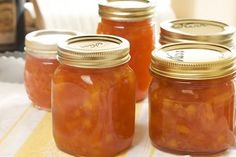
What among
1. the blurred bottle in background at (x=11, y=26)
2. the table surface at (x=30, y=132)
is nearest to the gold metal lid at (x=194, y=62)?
the table surface at (x=30, y=132)

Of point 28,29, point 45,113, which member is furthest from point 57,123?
point 28,29

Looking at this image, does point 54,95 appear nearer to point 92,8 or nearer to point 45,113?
point 45,113

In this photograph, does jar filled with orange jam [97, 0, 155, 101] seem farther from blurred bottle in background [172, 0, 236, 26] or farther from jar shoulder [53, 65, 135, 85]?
blurred bottle in background [172, 0, 236, 26]

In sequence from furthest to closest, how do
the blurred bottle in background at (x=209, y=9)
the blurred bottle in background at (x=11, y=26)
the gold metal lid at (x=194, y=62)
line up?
1. the blurred bottle in background at (x=209, y=9)
2. the blurred bottle in background at (x=11, y=26)
3. the gold metal lid at (x=194, y=62)

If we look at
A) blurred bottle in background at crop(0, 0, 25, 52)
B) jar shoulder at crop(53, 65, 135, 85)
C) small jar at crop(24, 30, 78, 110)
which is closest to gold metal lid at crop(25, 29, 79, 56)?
small jar at crop(24, 30, 78, 110)

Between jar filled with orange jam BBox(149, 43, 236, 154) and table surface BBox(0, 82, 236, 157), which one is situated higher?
jar filled with orange jam BBox(149, 43, 236, 154)

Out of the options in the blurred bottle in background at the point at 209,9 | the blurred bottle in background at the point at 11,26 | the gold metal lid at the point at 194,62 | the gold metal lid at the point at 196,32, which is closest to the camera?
the gold metal lid at the point at 194,62

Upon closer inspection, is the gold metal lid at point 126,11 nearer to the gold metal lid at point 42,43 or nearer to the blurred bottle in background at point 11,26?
the gold metal lid at point 42,43
